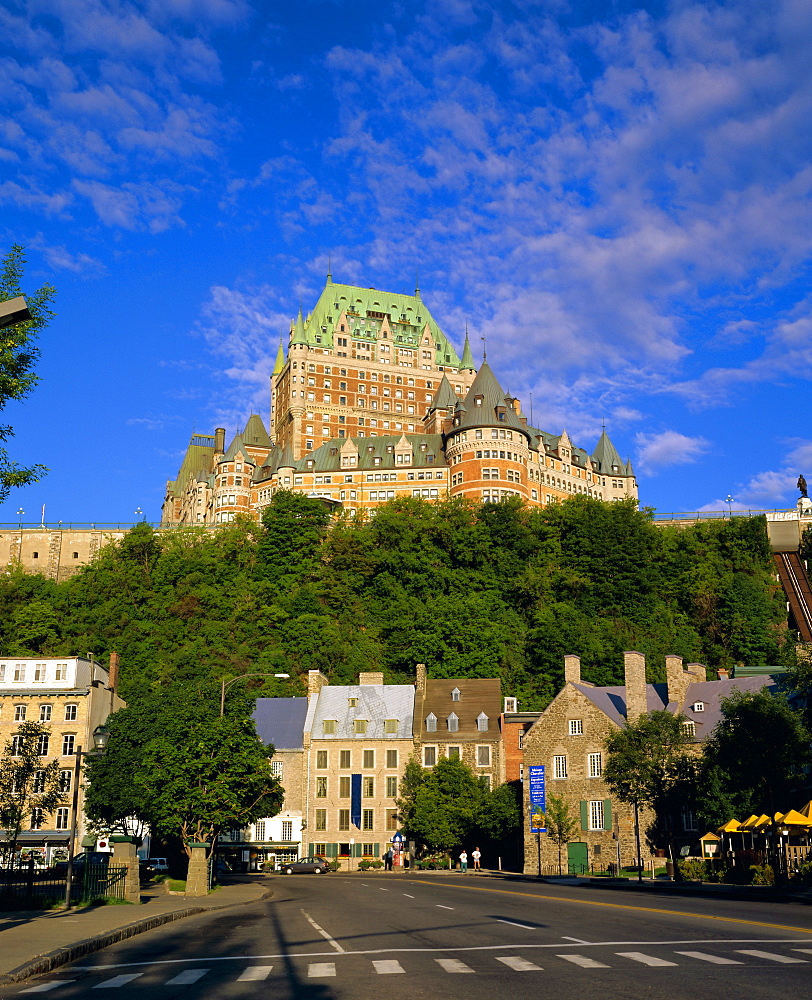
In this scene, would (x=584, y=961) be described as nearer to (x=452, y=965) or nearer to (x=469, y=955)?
(x=452, y=965)

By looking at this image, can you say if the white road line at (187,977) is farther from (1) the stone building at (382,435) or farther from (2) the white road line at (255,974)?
(1) the stone building at (382,435)

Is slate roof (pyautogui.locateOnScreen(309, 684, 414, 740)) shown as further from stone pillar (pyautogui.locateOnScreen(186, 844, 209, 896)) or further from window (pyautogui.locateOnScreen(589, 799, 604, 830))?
stone pillar (pyautogui.locateOnScreen(186, 844, 209, 896))

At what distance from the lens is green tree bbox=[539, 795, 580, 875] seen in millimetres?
61312

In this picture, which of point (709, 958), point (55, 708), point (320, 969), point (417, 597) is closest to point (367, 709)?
point (55, 708)

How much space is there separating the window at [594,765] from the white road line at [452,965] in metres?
47.1

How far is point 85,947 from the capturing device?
66.6 ft

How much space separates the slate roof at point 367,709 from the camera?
264ft

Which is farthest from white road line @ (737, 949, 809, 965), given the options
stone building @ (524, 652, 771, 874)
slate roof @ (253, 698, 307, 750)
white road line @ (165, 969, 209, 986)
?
slate roof @ (253, 698, 307, 750)

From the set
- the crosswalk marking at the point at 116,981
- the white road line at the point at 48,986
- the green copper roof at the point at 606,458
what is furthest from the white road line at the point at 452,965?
the green copper roof at the point at 606,458

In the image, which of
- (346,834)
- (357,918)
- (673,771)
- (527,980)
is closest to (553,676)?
(346,834)

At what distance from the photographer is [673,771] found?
2147 inches

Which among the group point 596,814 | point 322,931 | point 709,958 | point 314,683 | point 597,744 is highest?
point 314,683

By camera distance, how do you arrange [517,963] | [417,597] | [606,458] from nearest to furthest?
[517,963] → [417,597] → [606,458]

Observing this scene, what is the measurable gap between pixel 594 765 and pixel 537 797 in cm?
383
